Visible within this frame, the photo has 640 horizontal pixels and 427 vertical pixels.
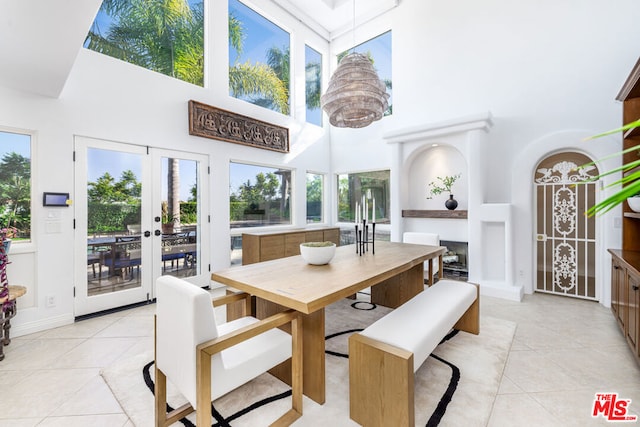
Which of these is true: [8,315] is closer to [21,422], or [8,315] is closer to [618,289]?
[21,422]

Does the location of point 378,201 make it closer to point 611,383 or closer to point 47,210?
point 611,383

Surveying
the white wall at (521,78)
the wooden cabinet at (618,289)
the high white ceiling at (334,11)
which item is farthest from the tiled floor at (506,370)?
the high white ceiling at (334,11)

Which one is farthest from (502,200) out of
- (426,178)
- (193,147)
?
(193,147)

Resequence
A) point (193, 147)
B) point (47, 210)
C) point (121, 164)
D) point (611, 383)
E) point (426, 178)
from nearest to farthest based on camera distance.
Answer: point (611, 383), point (47, 210), point (121, 164), point (193, 147), point (426, 178)

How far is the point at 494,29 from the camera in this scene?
4770 mm

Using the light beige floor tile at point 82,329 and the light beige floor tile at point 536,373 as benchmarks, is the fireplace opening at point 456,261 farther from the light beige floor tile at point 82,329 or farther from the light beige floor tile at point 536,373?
the light beige floor tile at point 82,329

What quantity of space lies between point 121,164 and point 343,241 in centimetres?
453

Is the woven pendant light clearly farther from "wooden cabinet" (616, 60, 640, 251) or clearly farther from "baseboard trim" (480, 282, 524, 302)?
"baseboard trim" (480, 282, 524, 302)

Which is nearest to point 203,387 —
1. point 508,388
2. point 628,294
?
point 508,388

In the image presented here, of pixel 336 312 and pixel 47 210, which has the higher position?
pixel 47 210

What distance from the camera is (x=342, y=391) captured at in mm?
2182

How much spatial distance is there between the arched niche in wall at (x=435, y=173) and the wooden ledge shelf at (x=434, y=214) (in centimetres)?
28

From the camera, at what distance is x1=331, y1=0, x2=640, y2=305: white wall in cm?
390

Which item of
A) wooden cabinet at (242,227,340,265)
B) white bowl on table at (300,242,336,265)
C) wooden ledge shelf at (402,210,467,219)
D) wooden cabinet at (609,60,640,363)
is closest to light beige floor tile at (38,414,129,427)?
white bowl on table at (300,242,336,265)
